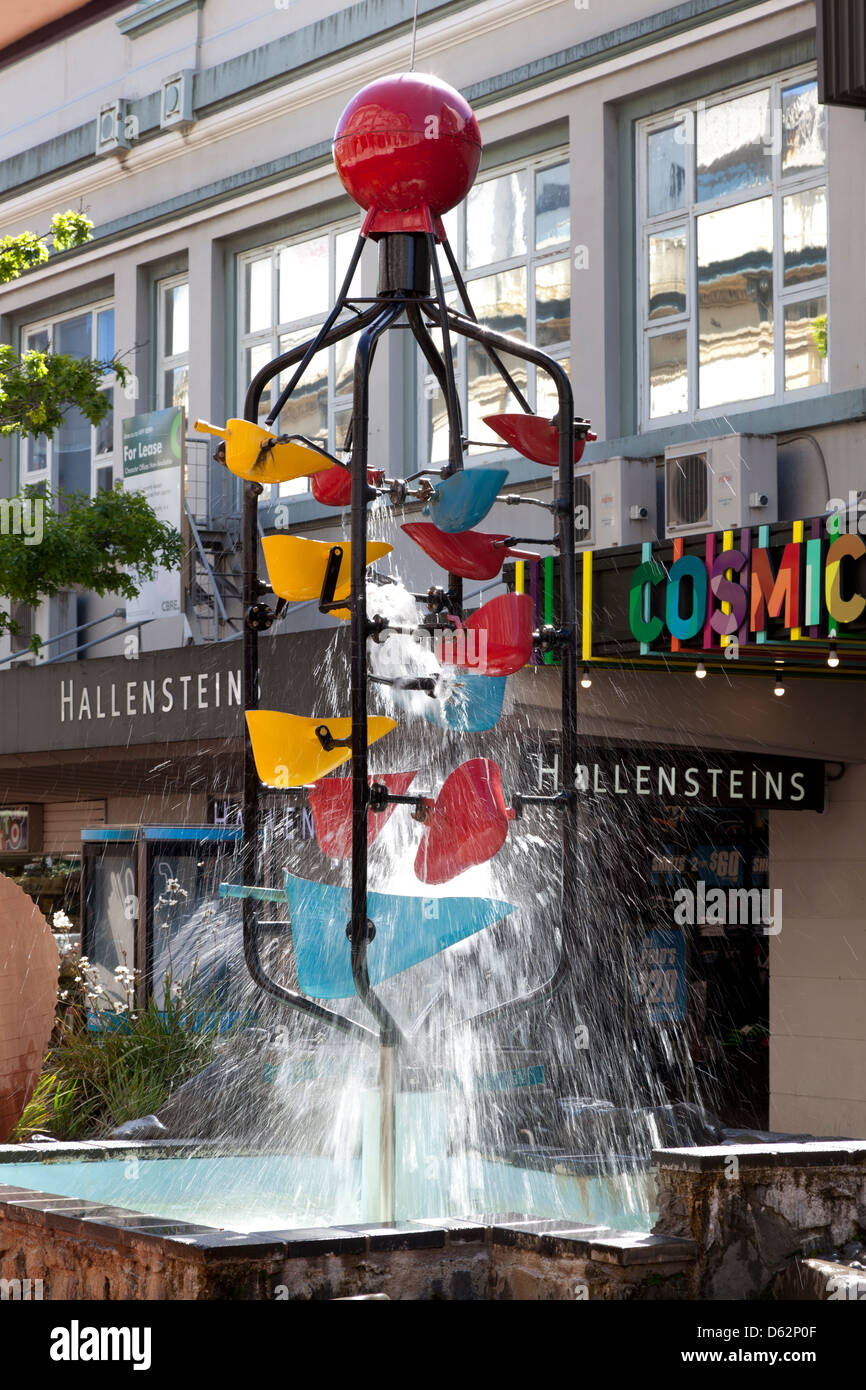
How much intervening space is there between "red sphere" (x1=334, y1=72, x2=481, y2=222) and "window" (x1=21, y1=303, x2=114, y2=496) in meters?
15.1

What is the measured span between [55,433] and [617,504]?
31.0 ft

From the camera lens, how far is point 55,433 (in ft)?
70.1

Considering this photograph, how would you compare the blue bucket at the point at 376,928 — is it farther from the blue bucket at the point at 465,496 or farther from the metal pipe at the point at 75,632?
the metal pipe at the point at 75,632

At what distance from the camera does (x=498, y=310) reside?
16750mm

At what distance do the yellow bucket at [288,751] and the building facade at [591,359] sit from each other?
15.6 ft

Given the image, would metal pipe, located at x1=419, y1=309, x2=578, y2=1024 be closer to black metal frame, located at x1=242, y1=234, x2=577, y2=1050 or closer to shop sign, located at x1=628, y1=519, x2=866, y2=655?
black metal frame, located at x1=242, y1=234, x2=577, y2=1050

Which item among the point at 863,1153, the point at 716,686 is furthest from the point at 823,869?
the point at 863,1153

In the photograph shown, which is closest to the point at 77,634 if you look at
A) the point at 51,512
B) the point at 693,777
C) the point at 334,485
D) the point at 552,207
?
the point at 51,512

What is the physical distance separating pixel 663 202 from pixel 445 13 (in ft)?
10.9

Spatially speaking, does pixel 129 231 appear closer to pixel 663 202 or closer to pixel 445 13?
pixel 445 13

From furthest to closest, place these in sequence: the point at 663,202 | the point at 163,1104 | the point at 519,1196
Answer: the point at 663,202 → the point at 163,1104 → the point at 519,1196

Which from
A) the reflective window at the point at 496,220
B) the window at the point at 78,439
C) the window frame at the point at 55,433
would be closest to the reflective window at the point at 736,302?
the reflective window at the point at 496,220

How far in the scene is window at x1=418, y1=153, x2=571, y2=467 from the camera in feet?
52.5

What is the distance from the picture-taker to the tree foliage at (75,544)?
15070mm
